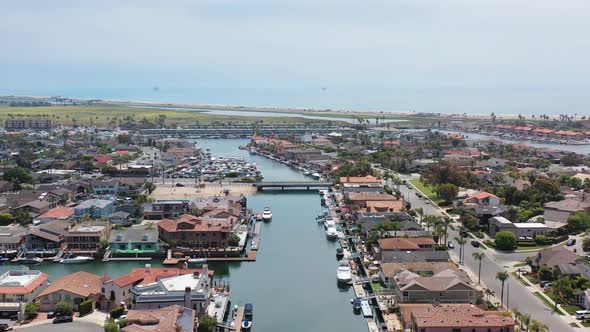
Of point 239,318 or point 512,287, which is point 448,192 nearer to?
point 512,287

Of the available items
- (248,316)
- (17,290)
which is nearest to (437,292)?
(248,316)

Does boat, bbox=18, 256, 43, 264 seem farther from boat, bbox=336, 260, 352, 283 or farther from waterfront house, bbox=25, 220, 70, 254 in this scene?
boat, bbox=336, 260, 352, 283

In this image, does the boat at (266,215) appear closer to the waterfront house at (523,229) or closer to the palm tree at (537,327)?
the waterfront house at (523,229)

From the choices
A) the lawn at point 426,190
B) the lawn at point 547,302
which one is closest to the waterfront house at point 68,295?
the lawn at point 547,302

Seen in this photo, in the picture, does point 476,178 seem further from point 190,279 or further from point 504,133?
point 504,133

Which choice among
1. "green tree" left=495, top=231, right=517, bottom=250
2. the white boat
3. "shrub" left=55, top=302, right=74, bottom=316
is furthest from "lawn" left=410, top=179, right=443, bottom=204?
"shrub" left=55, top=302, right=74, bottom=316

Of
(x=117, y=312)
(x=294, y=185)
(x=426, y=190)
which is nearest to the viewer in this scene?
(x=117, y=312)
